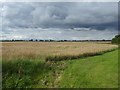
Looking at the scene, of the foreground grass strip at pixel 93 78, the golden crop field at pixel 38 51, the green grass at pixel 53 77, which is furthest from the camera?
the golden crop field at pixel 38 51

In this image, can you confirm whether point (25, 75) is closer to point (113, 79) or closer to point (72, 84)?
point (72, 84)

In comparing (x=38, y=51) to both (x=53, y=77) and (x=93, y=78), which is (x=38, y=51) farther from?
(x=93, y=78)

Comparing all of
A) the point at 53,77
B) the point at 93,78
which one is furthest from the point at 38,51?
the point at 93,78

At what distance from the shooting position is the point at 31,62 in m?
11.0

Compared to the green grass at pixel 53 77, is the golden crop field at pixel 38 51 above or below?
above

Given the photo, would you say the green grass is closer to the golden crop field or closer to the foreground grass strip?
the foreground grass strip

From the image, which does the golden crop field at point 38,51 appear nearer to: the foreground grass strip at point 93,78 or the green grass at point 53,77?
the green grass at point 53,77

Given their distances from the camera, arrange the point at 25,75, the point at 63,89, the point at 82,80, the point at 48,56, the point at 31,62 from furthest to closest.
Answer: the point at 48,56
the point at 31,62
the point at 25,75
the point at 82,80
the point at 63,89

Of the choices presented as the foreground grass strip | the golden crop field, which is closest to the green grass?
the foreground grass strip

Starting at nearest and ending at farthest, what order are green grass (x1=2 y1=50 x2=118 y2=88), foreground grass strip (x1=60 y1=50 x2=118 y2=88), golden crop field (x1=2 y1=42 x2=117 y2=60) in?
foreground grass strip (x1=60 y1=50 x2=118 y2=88), green grass (x1=2 y1=50 x2=118 y2=88), golden crop field (x1=2 y1=42 x2=117 y2=60)

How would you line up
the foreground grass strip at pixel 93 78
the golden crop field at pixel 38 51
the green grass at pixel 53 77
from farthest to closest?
the golden crop field at pixel 38 51
the green grass at pixel 53 77
the foreground grass strip at pixel 93 78

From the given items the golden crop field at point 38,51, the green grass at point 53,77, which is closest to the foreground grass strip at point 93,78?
the green grass at point 53,77

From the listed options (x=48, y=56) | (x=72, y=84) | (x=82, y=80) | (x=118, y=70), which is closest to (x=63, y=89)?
(x=72, y=84)

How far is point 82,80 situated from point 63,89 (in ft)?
4.29
